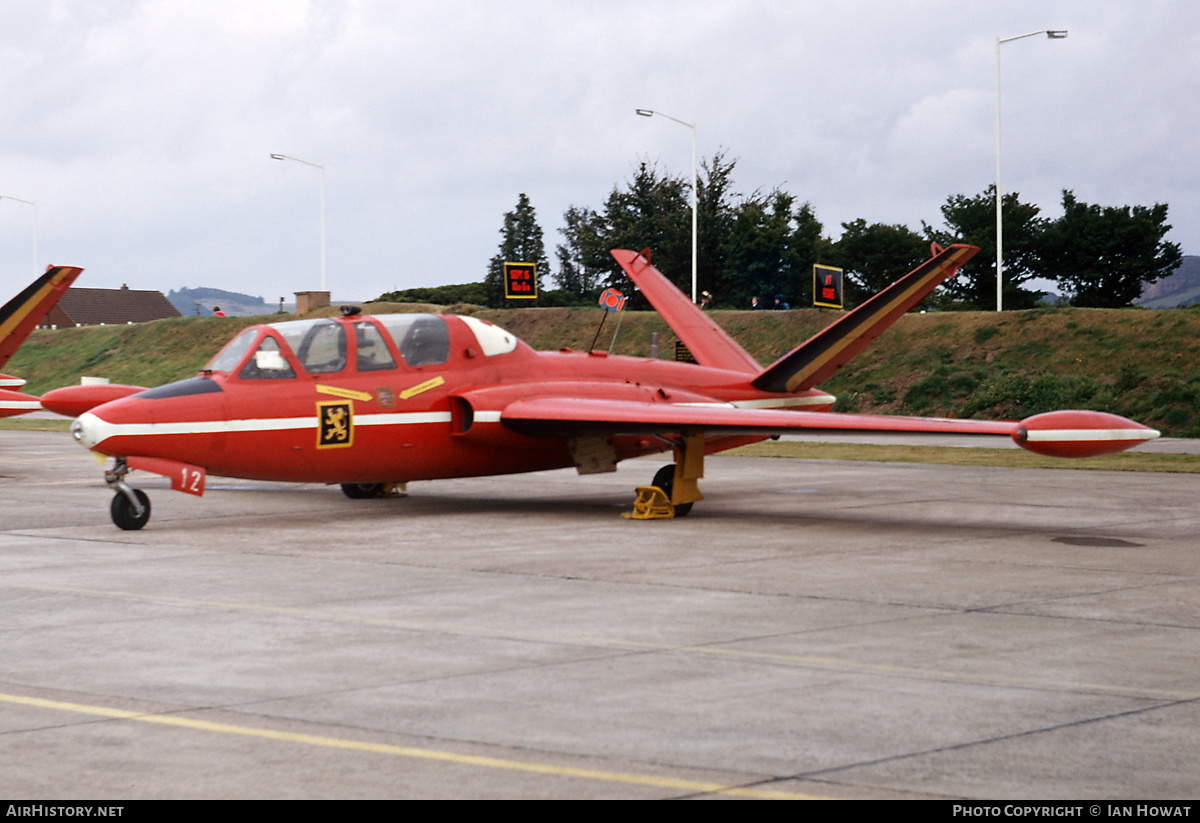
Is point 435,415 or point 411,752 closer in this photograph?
point 411,752

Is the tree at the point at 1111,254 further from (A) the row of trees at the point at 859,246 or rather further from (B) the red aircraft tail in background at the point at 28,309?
(B) the red aircraft tail in background at the point at 28,309

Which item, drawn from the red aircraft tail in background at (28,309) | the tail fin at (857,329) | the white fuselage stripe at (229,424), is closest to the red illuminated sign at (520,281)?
the red aircraft tail in background at (28,309)

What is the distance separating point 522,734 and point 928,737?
6.31 feet

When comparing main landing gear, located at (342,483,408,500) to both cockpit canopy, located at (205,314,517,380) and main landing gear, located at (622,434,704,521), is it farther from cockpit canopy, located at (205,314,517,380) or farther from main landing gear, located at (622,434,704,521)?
main landing gear, located at (622,434,704,521)

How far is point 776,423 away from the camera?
48.6 ft

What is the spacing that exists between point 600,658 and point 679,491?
345 inches

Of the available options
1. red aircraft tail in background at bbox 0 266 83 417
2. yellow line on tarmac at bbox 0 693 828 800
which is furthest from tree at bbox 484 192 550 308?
yellow line on tarmac at bbox 0 693 828 800

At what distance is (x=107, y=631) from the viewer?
857cm

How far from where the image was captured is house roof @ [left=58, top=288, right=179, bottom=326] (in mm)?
114025

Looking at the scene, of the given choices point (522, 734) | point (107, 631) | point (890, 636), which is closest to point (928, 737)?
point (522, 734)

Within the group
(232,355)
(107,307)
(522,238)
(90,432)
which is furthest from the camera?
(107,307)

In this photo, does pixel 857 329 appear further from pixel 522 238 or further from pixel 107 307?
pixel 107 307

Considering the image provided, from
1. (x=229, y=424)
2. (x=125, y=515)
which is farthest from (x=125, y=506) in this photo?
(x=229, y=424)
